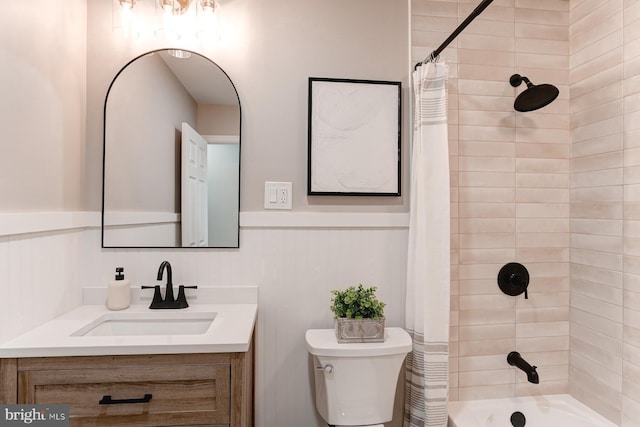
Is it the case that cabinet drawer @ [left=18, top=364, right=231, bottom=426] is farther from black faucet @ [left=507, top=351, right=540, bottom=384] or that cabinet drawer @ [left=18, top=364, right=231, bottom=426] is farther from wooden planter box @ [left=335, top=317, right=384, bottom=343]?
black faucet @ [left=507, top=351, right=540, bottom=384]

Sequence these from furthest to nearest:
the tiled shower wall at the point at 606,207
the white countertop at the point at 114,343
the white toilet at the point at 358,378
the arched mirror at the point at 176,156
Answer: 1. the arched mirror at the point at 176,156
2. the tiled shower wall at the point at 606,207
3. the white toilet at the point at 358,378
4. the white countertop at the point at 114,343

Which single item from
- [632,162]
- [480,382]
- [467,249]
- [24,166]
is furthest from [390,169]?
[24,166]

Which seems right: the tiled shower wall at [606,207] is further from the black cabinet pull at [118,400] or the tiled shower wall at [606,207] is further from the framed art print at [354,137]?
the black cabinet pull at [118,400]

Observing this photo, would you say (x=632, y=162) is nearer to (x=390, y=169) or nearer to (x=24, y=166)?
(x=390, y=169)

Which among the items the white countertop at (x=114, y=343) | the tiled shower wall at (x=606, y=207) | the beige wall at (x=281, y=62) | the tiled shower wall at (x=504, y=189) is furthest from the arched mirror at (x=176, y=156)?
the tiled shower wall at (x=606, y=207)

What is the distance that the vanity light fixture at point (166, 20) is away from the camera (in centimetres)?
163

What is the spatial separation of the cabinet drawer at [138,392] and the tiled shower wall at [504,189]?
3.76 ft

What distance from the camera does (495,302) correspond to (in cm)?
185

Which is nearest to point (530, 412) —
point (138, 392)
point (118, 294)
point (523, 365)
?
point (523, 365)

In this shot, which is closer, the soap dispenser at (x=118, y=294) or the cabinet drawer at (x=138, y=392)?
the cabinet drawer at (x=138, y=392)

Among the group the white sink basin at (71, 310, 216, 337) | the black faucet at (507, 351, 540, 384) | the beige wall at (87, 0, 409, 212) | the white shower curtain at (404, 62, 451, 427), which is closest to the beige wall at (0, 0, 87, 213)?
the beige wall at (87, 0, 409, 212)

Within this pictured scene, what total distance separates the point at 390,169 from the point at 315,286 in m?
0.64

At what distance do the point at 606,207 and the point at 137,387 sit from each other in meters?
1.99

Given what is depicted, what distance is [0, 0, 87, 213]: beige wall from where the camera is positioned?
47.7 inches
